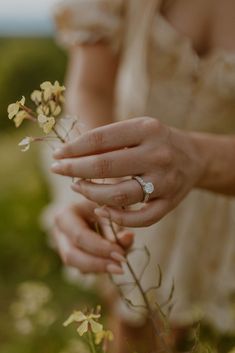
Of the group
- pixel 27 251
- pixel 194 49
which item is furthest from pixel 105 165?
pixel 27 251

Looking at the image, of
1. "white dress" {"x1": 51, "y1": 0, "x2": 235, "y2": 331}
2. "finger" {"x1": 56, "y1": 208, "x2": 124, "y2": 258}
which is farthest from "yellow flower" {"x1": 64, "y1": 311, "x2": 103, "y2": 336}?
"white dress" {"x1": 51, "y1": 0, "x2": 235, "y2": 331}

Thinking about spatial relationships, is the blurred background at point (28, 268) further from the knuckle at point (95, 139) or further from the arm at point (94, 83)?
the knuckle at point (95, 139)

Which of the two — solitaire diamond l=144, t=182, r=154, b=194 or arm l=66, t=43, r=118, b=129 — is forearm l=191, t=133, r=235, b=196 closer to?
solitaire diamond l=144, t=182, r=154, b=194

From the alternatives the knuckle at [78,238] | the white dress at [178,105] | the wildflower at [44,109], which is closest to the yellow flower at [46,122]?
the wildflower at [44,109]

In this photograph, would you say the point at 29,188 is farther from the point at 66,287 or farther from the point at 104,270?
the point at 104,270

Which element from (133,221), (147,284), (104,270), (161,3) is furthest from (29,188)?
(133,221)
